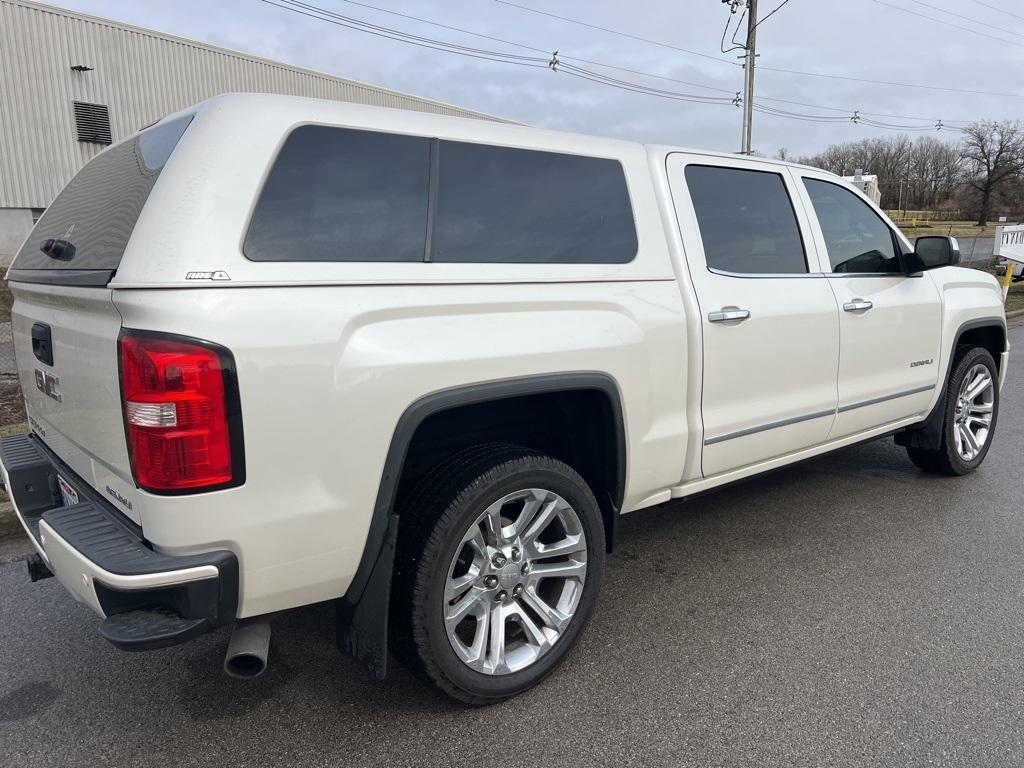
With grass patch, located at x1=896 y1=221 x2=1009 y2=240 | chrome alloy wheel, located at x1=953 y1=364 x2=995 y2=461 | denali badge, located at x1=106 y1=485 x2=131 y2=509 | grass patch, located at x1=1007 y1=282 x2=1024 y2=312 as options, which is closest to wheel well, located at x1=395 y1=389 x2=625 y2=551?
denali badge, located at x1=106 y1=485 x2=131 y2=509

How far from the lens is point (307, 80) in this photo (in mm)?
22234

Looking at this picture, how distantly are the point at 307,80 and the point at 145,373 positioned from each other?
22901mm

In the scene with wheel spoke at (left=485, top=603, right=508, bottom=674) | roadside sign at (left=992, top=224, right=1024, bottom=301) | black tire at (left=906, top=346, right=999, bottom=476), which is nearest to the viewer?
wheel spoke at (left=485, top=603, right=508, bottom=674)

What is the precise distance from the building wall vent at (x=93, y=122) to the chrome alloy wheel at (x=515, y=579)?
20337 millimetres

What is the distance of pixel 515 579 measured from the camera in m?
2.62

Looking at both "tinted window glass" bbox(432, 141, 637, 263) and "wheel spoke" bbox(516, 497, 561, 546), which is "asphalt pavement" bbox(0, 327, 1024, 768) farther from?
"tinted window glass" bbox(432, 141, 637, 263)

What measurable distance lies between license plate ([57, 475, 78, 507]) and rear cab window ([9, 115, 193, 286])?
2.25ft

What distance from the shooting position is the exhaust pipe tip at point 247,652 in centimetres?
210

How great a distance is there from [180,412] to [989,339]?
521 cm

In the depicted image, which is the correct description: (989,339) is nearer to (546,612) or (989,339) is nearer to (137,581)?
(546,612)

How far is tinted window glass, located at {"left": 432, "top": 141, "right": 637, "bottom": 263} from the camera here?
245 cm

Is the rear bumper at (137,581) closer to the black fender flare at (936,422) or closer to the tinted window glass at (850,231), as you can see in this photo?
the tinted window glass at (850,231)

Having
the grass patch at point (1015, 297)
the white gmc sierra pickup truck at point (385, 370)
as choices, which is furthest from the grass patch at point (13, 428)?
the grass patch at point (1015, 297)

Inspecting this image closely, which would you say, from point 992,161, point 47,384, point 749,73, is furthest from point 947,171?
point 47,384
